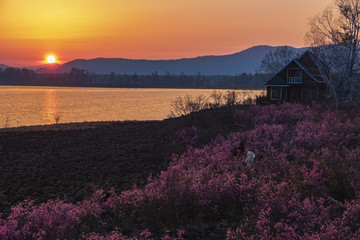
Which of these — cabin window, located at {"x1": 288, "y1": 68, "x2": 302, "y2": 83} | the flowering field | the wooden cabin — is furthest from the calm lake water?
the flowering field

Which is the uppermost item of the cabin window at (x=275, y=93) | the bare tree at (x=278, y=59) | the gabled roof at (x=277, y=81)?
the bare tree at (x=278, y=59)

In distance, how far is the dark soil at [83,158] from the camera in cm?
1216

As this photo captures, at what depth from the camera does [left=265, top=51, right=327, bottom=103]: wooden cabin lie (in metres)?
37.9

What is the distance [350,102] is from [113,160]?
2233cm

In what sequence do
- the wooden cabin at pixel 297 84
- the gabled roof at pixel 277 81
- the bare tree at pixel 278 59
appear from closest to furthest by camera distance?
the wooden cabin at pixel 297 84 < the gabled roof at pixel 277 81 < the bare tree at pixel 278 59

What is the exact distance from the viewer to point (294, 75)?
39719 mm

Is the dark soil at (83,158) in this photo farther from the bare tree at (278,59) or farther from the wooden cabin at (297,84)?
the bare tree at (278,59)

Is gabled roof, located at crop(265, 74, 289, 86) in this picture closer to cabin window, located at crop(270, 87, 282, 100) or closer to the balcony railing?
the balcony railing

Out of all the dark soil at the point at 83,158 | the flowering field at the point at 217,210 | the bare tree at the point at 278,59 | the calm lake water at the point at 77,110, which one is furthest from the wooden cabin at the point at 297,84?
the flowering field at the point at 217,210

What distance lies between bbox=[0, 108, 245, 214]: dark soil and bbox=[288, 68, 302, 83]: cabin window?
55.9 feet

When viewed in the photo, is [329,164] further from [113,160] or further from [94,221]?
[113,160]

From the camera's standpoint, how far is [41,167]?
15672 millimetres

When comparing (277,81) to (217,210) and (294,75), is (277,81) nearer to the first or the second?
(294,75)

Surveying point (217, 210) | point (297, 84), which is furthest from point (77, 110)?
point (217, 210)
